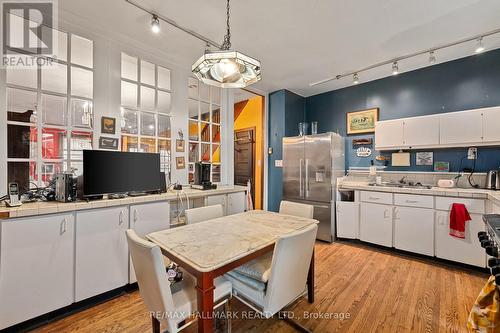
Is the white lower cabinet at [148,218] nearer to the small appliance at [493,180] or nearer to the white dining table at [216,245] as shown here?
the white dining table at [216,245]

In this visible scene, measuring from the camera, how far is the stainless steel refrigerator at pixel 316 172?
349 centimetres

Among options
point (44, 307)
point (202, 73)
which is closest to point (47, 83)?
point (202, 73)

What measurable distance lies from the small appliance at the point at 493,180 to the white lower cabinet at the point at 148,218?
3920 mm

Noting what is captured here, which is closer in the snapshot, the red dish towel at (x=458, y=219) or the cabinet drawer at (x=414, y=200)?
the red dish towel at (x=458, y=219)

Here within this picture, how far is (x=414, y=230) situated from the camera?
2.87m

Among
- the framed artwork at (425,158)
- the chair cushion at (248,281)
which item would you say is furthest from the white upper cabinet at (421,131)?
the chair cushion at (248,281)

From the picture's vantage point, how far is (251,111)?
4945mm

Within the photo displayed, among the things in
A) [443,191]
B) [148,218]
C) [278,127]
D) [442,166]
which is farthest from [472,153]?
[148,218]

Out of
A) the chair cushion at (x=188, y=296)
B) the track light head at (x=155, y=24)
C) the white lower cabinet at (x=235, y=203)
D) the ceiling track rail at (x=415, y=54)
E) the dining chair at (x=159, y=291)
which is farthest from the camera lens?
the white lower cabinet at (x=235, y=203)

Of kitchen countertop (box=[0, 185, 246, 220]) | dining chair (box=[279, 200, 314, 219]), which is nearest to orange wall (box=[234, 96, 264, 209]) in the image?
dining chair (box=[279, 200, 314, 219])

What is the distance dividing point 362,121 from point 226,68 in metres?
3.21

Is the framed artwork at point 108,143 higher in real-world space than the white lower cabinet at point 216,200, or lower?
higher

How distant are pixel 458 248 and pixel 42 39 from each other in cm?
503

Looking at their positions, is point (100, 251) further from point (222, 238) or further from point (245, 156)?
point (245, 156)
